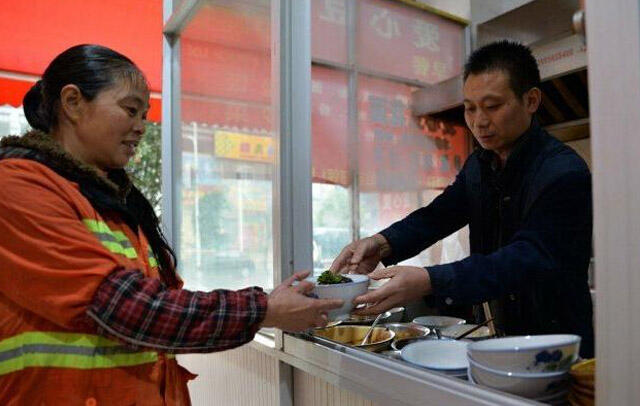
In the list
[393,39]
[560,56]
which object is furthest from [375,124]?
[560,56]

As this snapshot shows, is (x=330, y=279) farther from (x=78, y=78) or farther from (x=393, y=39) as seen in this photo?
(x=393, y=39)

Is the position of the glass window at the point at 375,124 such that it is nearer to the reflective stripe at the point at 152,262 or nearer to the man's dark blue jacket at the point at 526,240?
Result: the man's dark blue jacket at the point at 526,240

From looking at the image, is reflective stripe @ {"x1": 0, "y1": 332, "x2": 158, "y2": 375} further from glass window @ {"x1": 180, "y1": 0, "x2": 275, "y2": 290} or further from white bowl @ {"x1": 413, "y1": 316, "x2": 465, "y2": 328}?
glass window @ {"x1": 180, "y1": 0, "x2": 275, "y2": 290}

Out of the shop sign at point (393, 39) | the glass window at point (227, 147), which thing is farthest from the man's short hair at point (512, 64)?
the shop sign at point (393, 39)

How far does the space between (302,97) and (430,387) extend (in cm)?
96

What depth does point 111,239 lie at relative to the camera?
1.02 metres

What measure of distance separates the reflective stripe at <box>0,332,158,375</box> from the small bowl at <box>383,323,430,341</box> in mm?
711

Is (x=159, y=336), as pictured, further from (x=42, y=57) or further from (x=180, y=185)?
(x=42, y=57)

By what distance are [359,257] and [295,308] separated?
51 centimetres

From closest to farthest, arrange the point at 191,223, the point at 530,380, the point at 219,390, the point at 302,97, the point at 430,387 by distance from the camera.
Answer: the point at 530,380 < the point at 430,387 < the point at 302,97 < the point at 219,390 < the point at 191,223

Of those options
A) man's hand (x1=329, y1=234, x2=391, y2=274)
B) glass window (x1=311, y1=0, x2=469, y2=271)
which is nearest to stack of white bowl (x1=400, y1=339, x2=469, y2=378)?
man's hand (x1=329, y1=234, x2=391, y2=274)

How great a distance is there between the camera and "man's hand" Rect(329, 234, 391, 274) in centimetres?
149

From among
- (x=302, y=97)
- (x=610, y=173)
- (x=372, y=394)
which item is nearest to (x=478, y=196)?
(x=302, y=97)

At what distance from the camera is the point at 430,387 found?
2.92 ft
